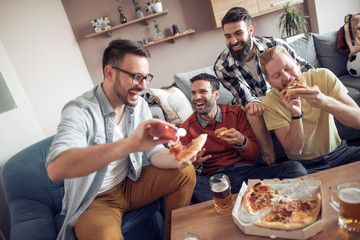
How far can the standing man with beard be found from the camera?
2.01 metres

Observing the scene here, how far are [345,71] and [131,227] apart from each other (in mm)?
3306

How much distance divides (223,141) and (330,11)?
147 inches

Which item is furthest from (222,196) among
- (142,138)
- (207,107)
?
(207,107)

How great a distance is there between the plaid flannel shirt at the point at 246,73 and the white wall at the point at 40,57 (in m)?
1.99

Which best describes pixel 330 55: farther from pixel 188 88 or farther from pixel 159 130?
pixel 159 130

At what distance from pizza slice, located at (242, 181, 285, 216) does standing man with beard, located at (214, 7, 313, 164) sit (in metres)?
0.81

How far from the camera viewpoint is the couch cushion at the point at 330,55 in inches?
126

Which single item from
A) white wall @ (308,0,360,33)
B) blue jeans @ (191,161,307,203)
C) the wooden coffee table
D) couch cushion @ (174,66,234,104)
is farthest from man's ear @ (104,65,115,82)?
white wall @ (308,0,360,33)

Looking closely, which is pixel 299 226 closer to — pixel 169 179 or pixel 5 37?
pixel 169 179

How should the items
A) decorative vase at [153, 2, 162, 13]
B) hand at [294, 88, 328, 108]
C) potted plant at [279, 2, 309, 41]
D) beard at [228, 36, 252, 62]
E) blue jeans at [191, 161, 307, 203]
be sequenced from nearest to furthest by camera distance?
1. hand at [294, 88, 328, 108]
2. blue jeans at [191, 161, 307, 203]
3. beard at [228, 36, 252, 62]
4. potted plant at [279, 2, 309, 41]
5. decorative vase at [153, 2, 162, 13]

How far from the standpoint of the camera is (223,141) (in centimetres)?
191

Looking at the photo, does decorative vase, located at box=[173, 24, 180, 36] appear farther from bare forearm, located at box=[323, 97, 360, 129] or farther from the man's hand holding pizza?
bare forearm, located at box=[323, 97, 360, 129]

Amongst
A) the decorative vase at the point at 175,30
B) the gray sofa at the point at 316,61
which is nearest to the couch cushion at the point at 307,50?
the gray sofa at the point at 316,61

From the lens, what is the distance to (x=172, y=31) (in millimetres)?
4285
